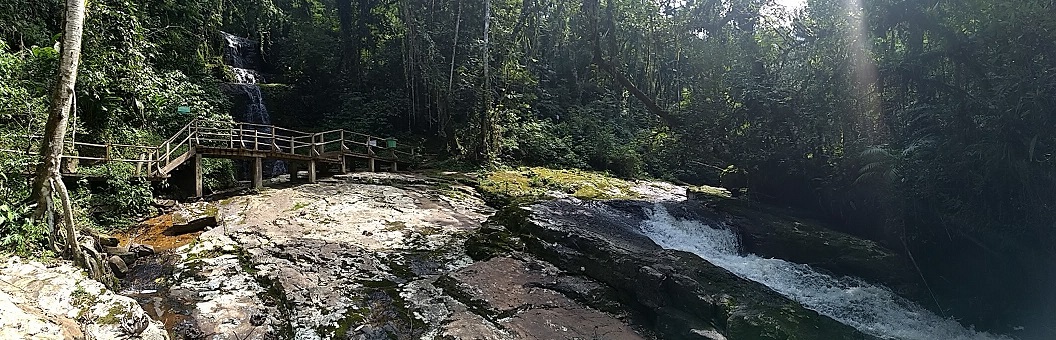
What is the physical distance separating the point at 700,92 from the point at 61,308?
56.5ft

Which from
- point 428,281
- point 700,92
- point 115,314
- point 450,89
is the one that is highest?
point 450,89

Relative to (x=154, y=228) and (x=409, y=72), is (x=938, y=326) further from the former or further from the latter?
(x=409, y=72)

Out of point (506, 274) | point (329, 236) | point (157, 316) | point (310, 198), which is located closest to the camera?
point (157, 316)

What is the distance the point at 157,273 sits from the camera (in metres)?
6.86

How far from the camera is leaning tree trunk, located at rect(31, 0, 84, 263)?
5523 mm

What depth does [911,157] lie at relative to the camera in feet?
27.9

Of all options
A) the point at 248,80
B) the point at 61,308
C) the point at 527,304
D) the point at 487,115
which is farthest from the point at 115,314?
the point at 248,80

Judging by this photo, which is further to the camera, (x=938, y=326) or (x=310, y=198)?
(x=310, y=198)

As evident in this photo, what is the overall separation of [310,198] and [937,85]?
42.9ft

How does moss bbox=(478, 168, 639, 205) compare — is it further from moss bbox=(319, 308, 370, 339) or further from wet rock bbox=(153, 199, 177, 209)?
moss bbox=(319, 308, 370, 339)

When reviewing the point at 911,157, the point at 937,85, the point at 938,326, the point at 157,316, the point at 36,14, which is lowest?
the point at 938,326

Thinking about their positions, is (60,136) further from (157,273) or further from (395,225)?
(395,225)

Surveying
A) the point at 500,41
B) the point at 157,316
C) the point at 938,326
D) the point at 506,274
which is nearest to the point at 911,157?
the point at 938,326

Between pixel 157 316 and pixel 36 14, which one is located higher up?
pixel 36 14
